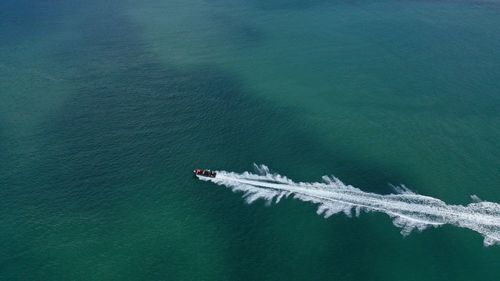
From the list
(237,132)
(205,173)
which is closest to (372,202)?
(205,173)

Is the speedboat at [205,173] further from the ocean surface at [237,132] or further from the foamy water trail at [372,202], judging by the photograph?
the ocean surface at [237,132]

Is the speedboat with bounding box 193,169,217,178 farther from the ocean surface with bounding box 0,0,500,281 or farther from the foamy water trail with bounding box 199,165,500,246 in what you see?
the ocean surface with bounding box 0,0,500,281

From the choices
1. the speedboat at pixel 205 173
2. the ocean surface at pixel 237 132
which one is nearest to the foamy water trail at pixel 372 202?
the speedboat at pixel 205 173

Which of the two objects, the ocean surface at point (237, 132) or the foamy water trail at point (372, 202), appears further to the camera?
the foamy water trail at point (372, 202)

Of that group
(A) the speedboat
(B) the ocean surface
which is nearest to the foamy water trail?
(A) the speedboat

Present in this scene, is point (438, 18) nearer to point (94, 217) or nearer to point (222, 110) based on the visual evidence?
point (222, 110)

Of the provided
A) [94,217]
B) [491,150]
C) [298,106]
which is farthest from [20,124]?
[491,150]
